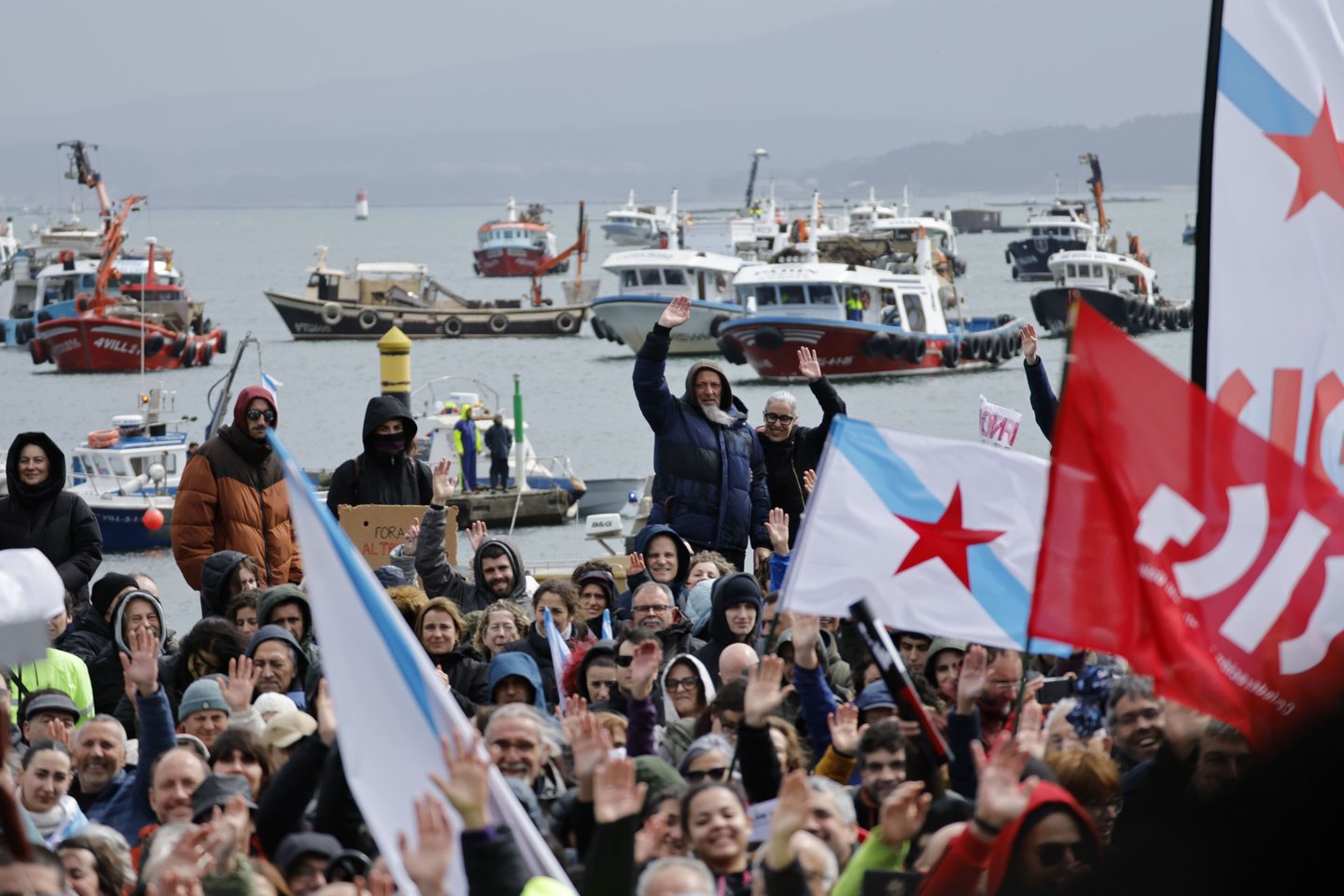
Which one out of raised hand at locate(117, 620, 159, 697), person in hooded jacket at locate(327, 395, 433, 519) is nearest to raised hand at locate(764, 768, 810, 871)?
raised hand at locate(117, 620, 159, 697)

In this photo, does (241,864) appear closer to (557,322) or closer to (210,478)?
(210,478)

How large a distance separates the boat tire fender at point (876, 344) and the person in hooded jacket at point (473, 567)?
3974cm

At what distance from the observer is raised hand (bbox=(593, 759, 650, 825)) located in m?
4.73

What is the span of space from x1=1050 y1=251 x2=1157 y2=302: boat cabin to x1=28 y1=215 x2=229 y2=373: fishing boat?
2754 cm

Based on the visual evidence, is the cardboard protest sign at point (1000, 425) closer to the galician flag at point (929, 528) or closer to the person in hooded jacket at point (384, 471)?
the person in hooded jacket at point (384, 471)

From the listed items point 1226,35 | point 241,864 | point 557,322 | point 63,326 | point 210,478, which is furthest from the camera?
point 557,322

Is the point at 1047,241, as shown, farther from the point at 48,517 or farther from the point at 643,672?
the point at 643,672

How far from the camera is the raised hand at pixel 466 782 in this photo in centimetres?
424

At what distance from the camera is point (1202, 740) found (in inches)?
196

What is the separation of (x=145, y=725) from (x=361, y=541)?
136 inches

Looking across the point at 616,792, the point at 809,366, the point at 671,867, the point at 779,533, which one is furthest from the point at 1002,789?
the point at 809,366

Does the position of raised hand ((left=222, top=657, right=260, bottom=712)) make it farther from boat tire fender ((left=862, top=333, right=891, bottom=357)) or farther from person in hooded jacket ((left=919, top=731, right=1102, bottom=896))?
boat tire fender ((left=862, top=333, right=891, bottom=357))

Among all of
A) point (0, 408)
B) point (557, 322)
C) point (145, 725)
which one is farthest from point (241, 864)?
point (557, 322)

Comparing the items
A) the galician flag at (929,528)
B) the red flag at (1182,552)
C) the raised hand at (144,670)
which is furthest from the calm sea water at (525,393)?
the red flag at (1182,552)
